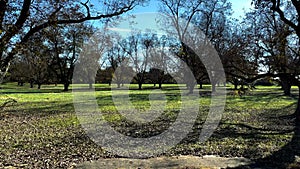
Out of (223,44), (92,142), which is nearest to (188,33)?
(223,44)

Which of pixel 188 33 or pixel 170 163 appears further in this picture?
pixel 188 33

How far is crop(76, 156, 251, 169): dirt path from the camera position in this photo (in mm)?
5504

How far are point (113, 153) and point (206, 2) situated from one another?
23.5m

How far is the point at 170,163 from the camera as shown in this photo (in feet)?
18.8

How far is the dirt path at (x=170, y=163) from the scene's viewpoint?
5.50 metres

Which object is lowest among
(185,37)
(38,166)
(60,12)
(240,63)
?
(38,166)

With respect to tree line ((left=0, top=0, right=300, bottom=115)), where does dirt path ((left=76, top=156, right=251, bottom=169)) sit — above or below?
below

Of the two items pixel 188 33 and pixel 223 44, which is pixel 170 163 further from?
pixel 188 33

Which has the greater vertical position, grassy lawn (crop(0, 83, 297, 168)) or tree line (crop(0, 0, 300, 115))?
tree line (crop(0, 0, 300, 115))

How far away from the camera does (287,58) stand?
523 inches

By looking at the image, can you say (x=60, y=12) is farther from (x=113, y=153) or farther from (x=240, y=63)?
(x=240, y=63)

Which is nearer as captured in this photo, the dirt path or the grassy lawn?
the dirt path

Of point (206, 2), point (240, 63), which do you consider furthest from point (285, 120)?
point (206, 2)

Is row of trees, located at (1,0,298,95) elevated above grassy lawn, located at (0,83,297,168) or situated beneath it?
elevated above
